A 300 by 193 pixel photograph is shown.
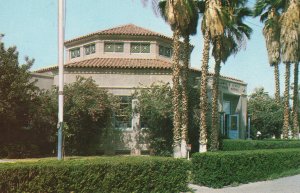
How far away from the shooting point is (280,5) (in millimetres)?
30688

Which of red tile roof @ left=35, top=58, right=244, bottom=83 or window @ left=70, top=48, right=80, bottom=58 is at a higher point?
window @ left=70, top=48, right=80, bottom=58

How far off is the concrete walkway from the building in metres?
12.2

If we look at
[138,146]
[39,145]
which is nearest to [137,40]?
[138,146]

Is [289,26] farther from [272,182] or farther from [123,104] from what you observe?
[272,182]

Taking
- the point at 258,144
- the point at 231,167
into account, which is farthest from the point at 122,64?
the point at 231,167

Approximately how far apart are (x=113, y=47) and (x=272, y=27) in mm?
12526

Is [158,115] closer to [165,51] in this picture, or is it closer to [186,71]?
[186,71]

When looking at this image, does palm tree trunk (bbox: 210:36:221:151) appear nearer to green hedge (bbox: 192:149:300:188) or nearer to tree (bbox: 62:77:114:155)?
tree (bbox: 62:77:114:155)

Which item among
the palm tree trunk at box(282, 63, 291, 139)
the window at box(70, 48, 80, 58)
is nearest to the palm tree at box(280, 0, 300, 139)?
the palm tree trunk at box(282, 63, 291, 139)

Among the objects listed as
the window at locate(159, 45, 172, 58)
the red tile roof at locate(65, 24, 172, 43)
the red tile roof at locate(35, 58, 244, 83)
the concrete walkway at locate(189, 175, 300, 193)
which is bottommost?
the concrete walkway at locate(189, 175, 300, 193)

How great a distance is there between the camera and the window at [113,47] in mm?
28812

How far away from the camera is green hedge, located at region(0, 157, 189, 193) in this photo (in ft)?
29.7

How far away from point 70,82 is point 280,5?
1717 cm

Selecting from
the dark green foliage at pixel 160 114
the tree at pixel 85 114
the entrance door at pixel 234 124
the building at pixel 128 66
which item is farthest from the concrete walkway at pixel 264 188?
the entrance door at pixel 234 124
